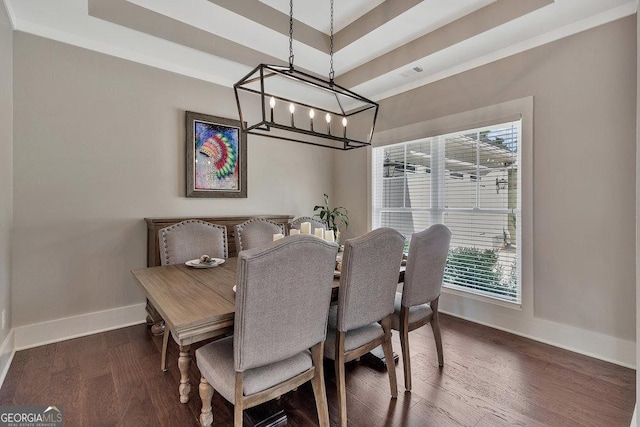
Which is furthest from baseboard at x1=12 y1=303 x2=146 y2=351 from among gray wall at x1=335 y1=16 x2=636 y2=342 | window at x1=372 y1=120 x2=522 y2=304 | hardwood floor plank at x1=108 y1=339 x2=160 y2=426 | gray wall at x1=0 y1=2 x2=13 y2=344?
gray wall at x1=335 y1=16 x2=636 y2=342

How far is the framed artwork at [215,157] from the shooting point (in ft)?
11.2

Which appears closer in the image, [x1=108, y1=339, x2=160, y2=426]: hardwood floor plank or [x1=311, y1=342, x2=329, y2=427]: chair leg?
[x1=311, y1=342, x2=329, y2=427]: chair leg

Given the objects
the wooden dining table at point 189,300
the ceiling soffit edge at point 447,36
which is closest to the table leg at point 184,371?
the wooden dining table at point 189,300

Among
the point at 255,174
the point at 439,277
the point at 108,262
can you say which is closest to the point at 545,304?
the point at 439,277

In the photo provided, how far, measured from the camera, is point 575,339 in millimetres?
2531

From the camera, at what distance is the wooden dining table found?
130 cm

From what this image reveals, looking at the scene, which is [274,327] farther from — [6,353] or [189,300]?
[6,353]

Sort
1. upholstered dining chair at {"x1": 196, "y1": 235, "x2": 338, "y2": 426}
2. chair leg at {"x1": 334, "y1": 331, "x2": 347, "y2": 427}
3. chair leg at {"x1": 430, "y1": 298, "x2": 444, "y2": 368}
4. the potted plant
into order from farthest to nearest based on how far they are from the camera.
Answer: the potted plant
chair leg at {"x1": 430, "y1": 298, "x2": 444, "y2": 368}
chair leg at {"x1": 334, "y1": 331, "x2": 347, "y2": 427}
upholstered dining chair at {"x1": 196, "y1": 235, "x2": 338, "y2": 426}

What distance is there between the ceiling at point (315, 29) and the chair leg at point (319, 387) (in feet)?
8.88

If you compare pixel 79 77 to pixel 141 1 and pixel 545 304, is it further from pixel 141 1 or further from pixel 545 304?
pixel 545 304

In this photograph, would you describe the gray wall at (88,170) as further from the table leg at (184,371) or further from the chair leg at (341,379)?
the chair leg at (341,379)

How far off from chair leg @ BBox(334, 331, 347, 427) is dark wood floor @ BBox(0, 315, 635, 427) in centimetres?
Result: 15

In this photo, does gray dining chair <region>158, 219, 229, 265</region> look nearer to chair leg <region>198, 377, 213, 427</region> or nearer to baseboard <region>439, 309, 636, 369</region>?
chair leg <region>198, 377, 213, 427</region>

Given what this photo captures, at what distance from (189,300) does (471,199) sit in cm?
297
